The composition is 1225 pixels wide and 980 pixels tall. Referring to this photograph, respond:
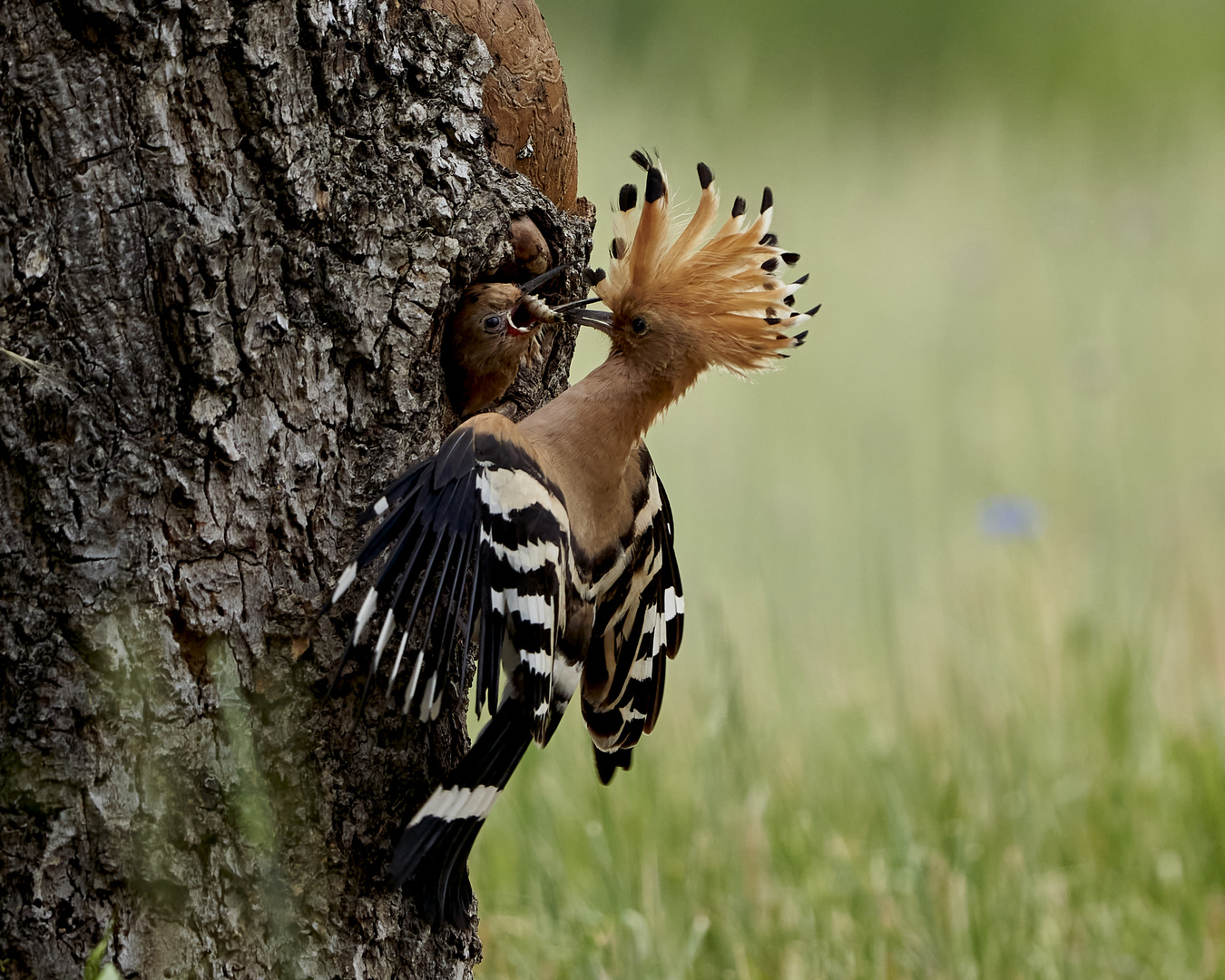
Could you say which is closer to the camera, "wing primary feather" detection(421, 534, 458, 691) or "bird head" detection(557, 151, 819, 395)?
"wing primary feather" detection(421, 534, 458, 691)

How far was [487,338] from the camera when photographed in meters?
1.47

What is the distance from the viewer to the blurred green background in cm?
224

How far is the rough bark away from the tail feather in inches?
1.7

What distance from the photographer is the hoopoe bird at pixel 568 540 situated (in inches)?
49.7

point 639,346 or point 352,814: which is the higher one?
point 639,346

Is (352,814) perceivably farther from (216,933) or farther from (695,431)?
(695,431)

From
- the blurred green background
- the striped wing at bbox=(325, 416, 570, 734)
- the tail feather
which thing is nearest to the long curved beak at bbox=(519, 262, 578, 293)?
the striped wing at bbox=(325, 416, 570, 734)

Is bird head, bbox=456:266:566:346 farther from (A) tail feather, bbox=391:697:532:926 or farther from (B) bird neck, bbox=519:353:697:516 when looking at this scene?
(A) tail feather, bbox=391:697:532:926

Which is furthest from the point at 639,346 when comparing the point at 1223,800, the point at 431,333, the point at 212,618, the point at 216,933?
the point at 1223,800

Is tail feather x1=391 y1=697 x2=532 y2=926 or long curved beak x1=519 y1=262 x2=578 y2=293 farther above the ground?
long curved beak x1=519 y1=262 x2=578 y2=293

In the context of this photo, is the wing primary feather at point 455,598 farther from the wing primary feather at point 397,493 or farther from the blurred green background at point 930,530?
the blurred green background at point 930,530

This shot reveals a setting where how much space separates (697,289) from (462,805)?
675 millimetres

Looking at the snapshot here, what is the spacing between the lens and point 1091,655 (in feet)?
9.07

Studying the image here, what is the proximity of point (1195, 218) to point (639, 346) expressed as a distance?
4.77 m
